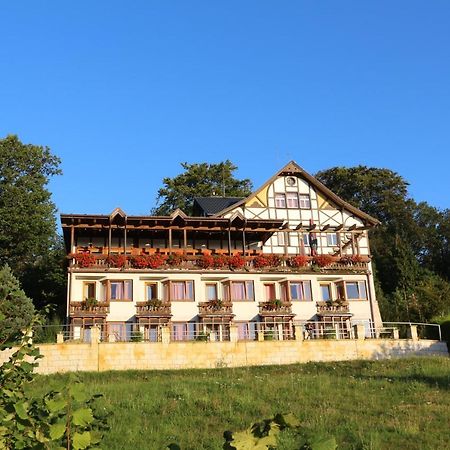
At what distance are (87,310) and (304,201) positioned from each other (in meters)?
18.0

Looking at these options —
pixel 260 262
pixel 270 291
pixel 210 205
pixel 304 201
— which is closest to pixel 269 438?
pixel 260 262

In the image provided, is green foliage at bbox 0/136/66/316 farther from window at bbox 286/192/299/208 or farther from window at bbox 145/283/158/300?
window at bbox 286/192/299/208

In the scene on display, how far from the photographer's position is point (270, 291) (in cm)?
3962

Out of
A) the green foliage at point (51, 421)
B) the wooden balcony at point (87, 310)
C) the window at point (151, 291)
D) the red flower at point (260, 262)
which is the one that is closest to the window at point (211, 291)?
the red flower at point (260, 262)

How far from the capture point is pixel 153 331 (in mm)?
36062

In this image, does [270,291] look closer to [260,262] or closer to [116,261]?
[260,262]

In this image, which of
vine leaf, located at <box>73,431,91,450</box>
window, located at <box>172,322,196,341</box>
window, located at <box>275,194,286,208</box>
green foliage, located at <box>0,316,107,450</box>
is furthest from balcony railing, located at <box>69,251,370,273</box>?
A: vine leaf, located at <box>73,431,91,450</box>

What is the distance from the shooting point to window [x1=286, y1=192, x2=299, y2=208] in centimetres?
4394

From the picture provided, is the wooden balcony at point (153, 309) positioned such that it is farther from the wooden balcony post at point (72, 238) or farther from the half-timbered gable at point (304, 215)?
the half-timbered gable at point (304, 215)

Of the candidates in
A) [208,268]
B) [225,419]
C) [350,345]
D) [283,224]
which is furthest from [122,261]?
[225,419]

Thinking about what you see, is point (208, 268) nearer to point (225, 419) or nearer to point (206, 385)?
point (206, 385)

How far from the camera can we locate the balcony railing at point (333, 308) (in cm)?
3897

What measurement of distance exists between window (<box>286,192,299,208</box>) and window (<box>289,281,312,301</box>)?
21.7ft

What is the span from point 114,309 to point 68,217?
21.0 ft
